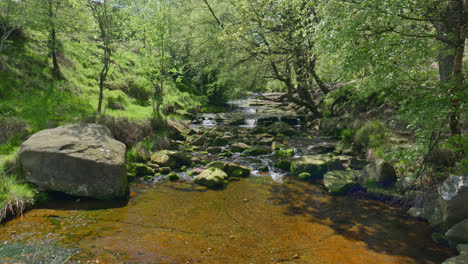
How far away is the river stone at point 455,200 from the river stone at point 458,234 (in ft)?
0.80

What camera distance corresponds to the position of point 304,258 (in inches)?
201

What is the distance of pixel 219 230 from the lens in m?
6.14

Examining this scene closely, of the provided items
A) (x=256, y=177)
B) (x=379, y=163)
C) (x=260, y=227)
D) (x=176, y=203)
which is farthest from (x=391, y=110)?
(x=176, y=203)

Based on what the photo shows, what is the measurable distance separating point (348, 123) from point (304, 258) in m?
12.5

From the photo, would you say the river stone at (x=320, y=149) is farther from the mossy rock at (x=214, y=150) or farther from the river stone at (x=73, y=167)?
the river stone at (x=73, y=167)

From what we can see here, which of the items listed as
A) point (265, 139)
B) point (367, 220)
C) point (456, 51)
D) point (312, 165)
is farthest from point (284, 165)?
point (456, 51)

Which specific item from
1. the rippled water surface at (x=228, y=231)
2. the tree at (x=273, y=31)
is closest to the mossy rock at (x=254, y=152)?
the rippled water surface at (x=228, y=231)

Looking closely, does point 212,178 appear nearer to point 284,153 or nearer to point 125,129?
point 284,153

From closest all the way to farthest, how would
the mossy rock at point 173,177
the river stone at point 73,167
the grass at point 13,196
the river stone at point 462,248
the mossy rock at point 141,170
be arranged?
the river stone at point 462,248 → the grass at point 13,196 → the river stone at point 73,167 → the mossy rock at point 173,177 → the mossy rock at point 141,170

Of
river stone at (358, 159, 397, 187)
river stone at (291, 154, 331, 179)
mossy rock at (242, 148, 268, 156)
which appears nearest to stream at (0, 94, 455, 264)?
river stone at (358, 159, 397, 187)

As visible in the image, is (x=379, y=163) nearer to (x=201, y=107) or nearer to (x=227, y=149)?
(x=227, y=149)

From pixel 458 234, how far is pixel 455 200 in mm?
741

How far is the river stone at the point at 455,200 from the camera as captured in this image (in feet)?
18.2

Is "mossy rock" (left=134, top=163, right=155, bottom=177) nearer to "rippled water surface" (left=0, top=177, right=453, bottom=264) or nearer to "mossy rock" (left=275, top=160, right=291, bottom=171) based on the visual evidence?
"rippled water surface" (left=0, top=177, right=453, bottom=264)
